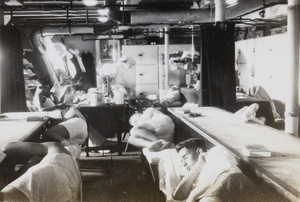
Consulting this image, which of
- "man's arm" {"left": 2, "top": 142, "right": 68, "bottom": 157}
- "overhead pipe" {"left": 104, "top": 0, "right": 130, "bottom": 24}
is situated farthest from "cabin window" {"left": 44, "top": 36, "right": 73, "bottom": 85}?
"man's arm" {"left": 2, "top": 142, "right": 68, "bottom": 157}

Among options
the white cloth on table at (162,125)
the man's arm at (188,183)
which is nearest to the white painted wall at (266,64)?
the white cloth on table at (162,125)

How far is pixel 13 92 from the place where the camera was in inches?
272

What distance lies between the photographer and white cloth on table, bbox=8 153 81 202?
2.67 m

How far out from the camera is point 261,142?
11.5 feet

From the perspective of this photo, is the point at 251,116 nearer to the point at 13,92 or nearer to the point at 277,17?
the point at 13,92

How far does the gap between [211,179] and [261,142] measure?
1170mm

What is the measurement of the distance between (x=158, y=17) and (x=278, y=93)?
12.2ft

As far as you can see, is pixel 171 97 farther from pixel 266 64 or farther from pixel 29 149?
pixel 29 149

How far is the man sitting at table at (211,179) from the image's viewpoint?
2.34 m

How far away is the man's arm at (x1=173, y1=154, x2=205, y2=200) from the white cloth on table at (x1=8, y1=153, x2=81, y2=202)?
0.89 m

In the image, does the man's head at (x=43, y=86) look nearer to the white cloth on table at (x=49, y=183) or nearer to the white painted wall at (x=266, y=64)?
the white cloth on table at (x=49, y=183)

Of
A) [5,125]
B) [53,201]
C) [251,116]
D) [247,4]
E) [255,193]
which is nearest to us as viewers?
[255,193]

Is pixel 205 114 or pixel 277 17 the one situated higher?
pixel 277 17

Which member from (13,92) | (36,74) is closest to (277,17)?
(13,92)
